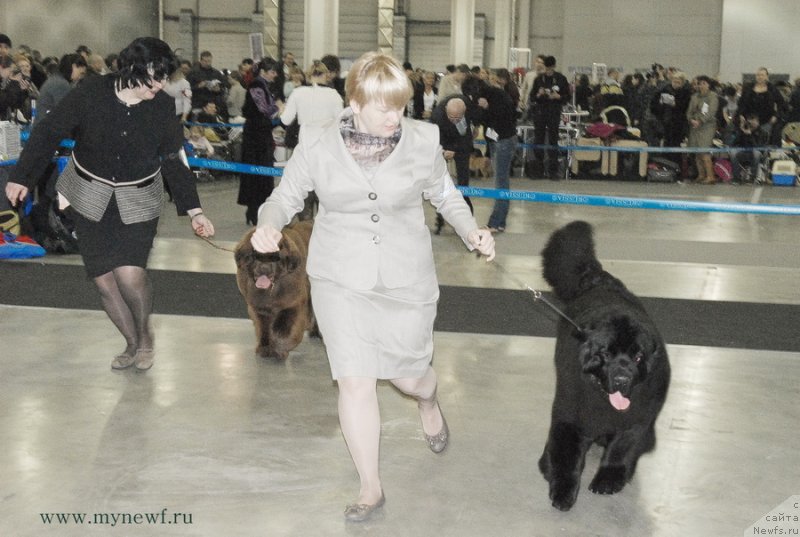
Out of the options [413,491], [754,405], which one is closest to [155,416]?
[413,491]

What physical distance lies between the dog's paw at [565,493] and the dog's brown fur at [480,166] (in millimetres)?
13276

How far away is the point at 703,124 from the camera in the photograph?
1717 cm

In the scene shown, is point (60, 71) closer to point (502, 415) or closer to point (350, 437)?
point (502, 415)

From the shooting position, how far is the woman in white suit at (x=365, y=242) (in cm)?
329

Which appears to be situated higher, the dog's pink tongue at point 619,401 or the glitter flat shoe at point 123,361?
the dog's pink tongue at point 619,401

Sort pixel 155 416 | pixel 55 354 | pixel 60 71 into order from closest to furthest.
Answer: pixel 155 416 < pixel 55 354 < pixel 60 71

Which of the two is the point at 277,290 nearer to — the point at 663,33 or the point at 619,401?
the point at 619,401

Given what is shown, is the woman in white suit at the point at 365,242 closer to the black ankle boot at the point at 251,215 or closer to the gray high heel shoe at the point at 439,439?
the gray high heel shoe at the point at 439,439

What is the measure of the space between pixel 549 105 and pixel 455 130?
6658 mm

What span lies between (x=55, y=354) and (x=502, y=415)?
249 cm

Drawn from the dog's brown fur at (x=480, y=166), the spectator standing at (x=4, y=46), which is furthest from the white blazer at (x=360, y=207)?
the dog's brown fur at (x=480, y=166)

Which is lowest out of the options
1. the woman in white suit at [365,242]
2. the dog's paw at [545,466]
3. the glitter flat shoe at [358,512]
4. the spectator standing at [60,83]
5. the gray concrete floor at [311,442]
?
the gray concrete floor at [311,442]

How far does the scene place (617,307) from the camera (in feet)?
11.6

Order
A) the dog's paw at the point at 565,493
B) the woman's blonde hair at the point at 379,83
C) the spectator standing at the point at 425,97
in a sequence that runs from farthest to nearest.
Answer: the spectator standing at the point at 425,97 → the dog's paw at the point at 565,493 → the woman's blonde hair at the point at 379,83
